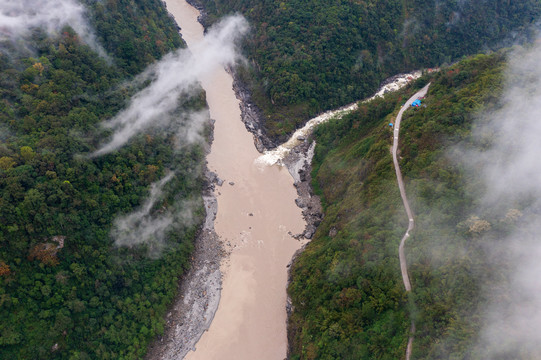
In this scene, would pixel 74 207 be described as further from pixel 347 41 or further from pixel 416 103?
pixel 347 41

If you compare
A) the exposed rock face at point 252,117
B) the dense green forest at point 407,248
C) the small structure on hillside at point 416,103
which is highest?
the exposed rock face at point 252,117

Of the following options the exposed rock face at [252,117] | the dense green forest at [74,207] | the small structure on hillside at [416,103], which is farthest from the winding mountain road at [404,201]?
the dense green forest at [74,207]

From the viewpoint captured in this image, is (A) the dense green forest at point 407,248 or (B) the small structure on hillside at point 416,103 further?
(B) the small structure on hillside at point 416,103

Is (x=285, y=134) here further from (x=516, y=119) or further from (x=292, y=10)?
(x=516, y=119)

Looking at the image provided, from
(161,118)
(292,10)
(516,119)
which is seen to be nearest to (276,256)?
(161,118)

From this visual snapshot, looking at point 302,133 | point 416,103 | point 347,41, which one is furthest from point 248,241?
point 347,41

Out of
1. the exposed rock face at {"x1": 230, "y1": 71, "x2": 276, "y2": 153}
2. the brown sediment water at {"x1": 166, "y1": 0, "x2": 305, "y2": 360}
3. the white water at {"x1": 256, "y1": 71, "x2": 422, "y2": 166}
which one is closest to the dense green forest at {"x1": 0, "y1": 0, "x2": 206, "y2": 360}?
the brown sediment water at {"x1": 166, "y1": 0, "x2": 305, "y2": 360}

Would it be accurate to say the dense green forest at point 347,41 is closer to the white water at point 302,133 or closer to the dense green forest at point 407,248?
the white water at point 302,133

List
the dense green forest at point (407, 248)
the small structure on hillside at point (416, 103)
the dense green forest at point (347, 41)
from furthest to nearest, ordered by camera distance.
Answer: the dense green forest at point (347, 41), the small structure on hillside at point (416, 103), the dense green forest at point (407, 248)
